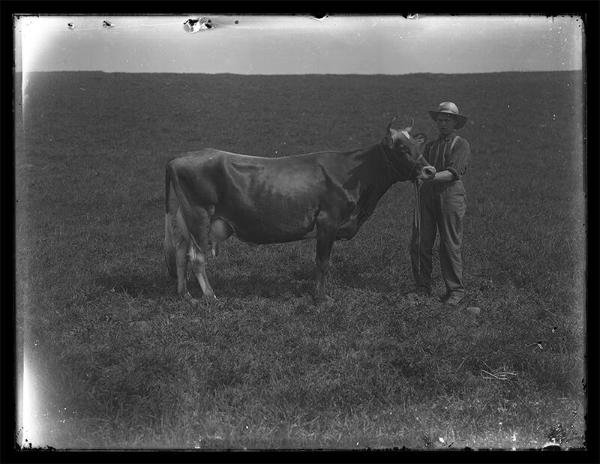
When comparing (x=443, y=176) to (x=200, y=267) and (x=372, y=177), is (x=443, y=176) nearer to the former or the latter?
(x=372, y=177)

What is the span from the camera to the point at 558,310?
5.95 meters

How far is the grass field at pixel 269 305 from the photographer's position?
468 centimetres

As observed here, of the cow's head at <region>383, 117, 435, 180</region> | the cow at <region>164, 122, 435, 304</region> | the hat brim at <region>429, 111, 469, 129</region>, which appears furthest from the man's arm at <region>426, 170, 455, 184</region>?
the hat brim at <region>429, 111, 469, 129</region>

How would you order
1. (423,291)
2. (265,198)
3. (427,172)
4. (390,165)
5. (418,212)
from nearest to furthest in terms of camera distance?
(427,172) → (390,165) → (265,198) → (418,212) → (423,291)

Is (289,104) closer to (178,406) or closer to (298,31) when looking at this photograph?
(298,31)

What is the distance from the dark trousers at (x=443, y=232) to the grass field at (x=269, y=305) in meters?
0.29

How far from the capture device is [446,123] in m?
6.14

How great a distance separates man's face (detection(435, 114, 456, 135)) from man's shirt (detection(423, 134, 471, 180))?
2.7 inches

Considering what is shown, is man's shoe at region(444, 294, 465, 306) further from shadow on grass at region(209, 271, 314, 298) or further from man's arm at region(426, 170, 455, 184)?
shadow on grass at region(209, 271, 314, 298)

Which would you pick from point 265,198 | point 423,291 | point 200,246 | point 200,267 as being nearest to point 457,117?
point 423,291

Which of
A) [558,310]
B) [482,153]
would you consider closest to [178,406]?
[558,310]

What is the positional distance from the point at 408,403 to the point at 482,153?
6459 mm

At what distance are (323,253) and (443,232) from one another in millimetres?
1380

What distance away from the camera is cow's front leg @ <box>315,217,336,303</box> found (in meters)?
6.38
